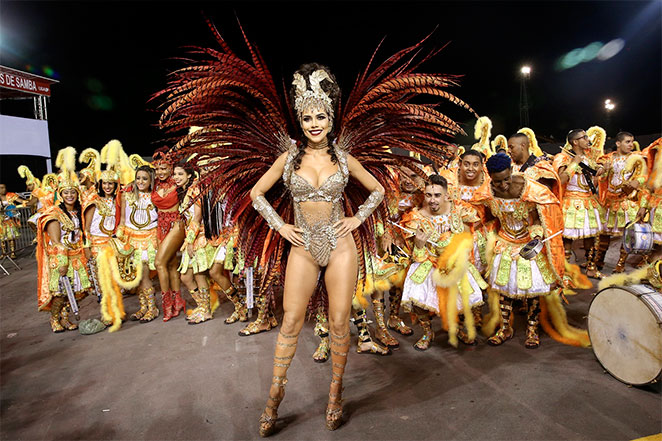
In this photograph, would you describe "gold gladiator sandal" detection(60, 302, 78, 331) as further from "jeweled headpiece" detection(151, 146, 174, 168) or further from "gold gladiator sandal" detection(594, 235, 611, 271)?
"gold gladiator sandal" detection(594, 235, 611, 271)

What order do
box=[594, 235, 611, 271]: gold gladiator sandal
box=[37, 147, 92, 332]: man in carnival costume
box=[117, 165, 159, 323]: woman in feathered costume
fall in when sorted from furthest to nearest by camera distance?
box=[594, 235, 611, 271]: gold gladiator sandal, box=[117, 165, 159, 323]: woman in feathered costume, box=[37, 147, 92, 332]: man in carnival costume

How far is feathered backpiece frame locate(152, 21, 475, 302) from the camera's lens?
2.60 meters

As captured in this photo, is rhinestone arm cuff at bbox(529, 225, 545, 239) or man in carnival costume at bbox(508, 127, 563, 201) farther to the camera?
man in carnival costume at bbox(508, 127, 563, 201)

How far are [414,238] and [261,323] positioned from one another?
6.44 ft

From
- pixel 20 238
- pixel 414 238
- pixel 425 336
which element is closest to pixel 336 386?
pixel 425 336

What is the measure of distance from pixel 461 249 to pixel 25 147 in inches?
650

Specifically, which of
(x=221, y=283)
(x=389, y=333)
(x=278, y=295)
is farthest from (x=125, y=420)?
(x=278, y=295)

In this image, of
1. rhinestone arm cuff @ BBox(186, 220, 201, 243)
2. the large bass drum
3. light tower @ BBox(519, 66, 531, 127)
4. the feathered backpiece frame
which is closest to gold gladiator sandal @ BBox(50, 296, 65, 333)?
rhinestone arm cuff @ BBox(186, 220, 201, 243)

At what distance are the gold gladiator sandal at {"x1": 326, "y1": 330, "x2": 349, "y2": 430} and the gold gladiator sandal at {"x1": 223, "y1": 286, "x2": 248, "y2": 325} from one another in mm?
2340

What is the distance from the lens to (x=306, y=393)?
10.3 ft

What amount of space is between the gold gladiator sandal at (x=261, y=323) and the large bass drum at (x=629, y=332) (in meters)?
3.09

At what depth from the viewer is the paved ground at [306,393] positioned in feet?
8.70

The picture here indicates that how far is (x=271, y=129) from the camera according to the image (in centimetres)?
278

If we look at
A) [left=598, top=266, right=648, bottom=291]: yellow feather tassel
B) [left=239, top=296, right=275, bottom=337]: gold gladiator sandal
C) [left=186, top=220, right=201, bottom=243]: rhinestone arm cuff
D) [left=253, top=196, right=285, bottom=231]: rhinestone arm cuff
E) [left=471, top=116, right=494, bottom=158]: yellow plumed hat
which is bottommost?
[left=239, top=296, right=275, bottom=337]: gold gladiator sandal
